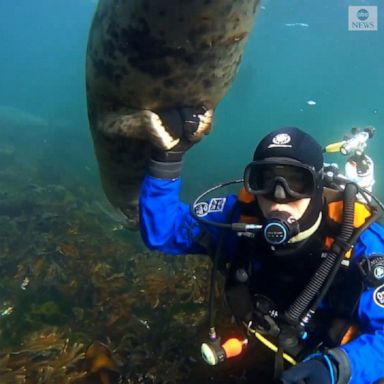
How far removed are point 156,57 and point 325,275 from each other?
1629mm

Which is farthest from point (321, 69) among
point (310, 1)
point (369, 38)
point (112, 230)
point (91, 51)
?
point (91, 51)

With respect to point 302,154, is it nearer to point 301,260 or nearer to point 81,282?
point 301,260

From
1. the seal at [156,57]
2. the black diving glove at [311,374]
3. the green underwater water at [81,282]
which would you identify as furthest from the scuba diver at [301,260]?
the green underwater water at [81,282]

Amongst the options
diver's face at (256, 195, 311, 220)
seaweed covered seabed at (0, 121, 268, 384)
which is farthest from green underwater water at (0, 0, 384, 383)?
diver's face at (256, 195, 311, 220)

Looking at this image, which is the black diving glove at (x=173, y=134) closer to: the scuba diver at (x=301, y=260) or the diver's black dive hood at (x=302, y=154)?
the scuba diver at (x=301, y=260)

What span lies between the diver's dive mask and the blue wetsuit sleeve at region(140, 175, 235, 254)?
1.97 feet

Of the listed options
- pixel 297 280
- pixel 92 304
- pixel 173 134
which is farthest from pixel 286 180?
pixel 92 304

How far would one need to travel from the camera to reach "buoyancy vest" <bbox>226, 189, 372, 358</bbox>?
8.61 feet

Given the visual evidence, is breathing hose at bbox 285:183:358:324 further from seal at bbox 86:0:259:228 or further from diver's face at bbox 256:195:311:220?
seal at bbox 86:0:259:228

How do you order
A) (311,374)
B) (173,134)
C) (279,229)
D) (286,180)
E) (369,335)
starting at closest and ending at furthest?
(311,374) < (369,335) < (279,229) < (286,180) < (173,134)

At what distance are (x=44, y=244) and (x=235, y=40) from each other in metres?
6.13

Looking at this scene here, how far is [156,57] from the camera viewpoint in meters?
2.66

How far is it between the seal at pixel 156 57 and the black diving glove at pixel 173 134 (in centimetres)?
5

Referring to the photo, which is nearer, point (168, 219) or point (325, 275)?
point (325, 275)
